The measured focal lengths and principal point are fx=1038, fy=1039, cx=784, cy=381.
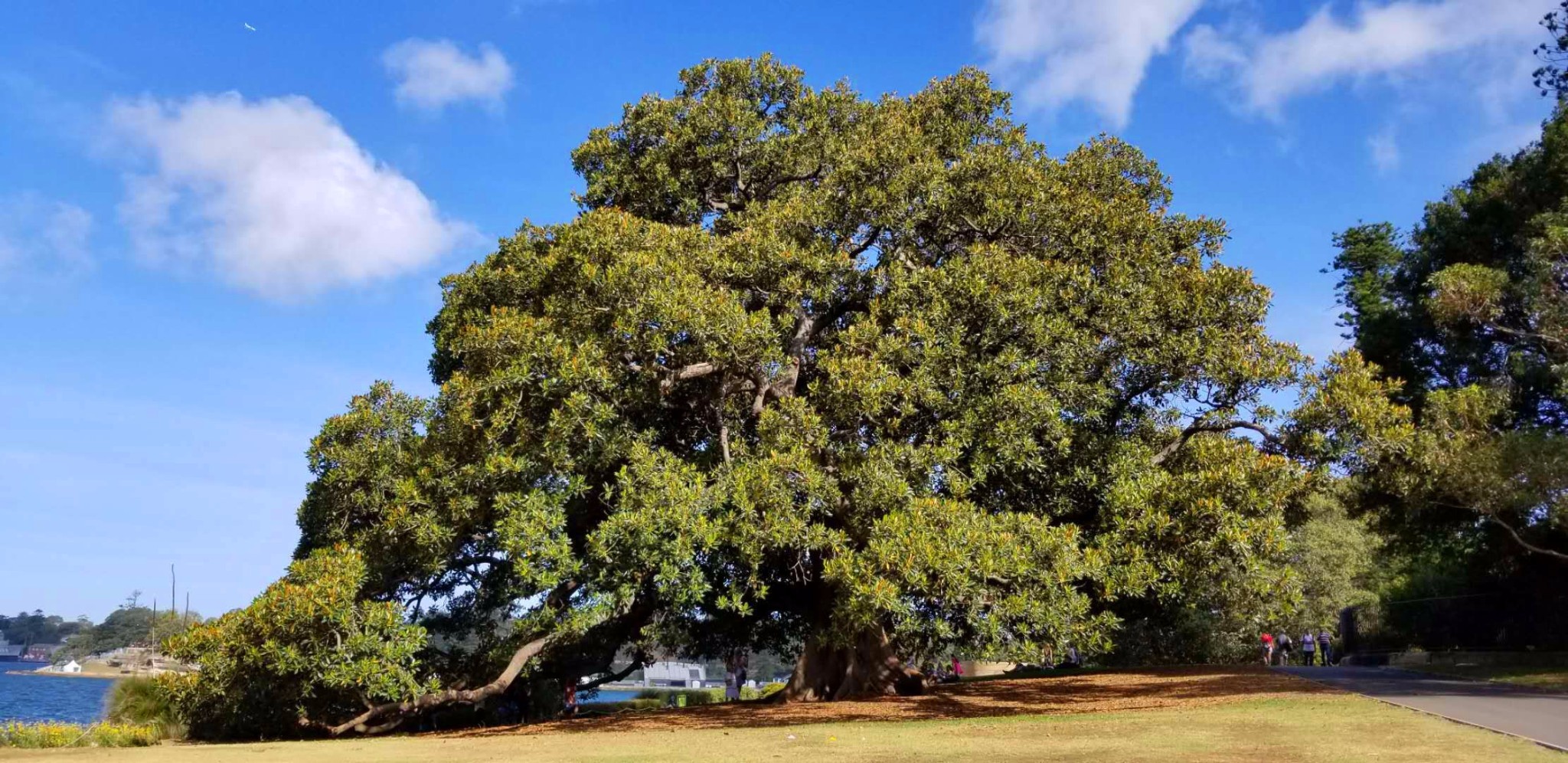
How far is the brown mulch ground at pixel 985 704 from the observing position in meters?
17.0

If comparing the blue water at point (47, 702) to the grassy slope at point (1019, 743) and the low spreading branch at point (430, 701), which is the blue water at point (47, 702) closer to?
the low spreading branch at point (430, 701)

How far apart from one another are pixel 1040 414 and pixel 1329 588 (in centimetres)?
2962

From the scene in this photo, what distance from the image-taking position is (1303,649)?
38250 millimetres

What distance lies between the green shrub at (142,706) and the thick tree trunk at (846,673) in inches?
456

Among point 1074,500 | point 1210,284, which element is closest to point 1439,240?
point 1210,284

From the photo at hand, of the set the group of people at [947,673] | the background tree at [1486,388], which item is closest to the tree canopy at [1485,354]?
the background tree at [1486,388]

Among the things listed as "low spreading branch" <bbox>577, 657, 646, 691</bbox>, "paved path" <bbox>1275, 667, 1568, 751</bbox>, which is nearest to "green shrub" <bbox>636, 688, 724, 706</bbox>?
"low spreading branch" <bbox>577, 657, 646, 691</bbox>

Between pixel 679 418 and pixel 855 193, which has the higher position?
pixel 855 193

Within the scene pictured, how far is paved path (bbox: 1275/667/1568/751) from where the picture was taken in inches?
481

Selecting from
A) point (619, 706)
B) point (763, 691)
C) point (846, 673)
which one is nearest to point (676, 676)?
point (763, 691)

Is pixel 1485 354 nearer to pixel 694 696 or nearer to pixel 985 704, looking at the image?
pixel 985 704

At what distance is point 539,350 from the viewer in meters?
15.9

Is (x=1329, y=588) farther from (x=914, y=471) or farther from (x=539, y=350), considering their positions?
(x=539, y=350)

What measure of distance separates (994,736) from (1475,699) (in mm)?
8382
